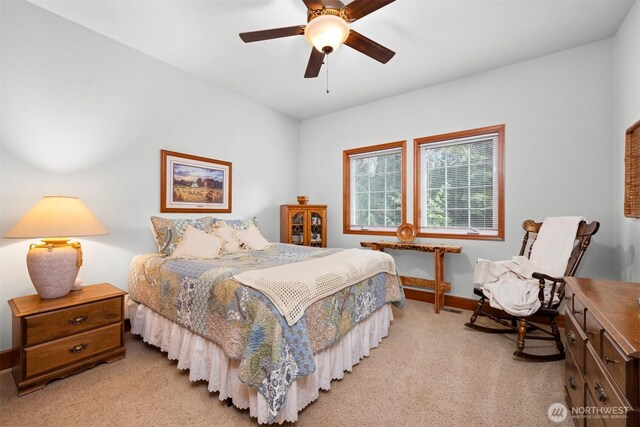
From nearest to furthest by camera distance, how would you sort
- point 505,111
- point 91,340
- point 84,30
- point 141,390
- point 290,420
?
point 290,420, point 141,390, point 91,340, point 84,30, point 505,111

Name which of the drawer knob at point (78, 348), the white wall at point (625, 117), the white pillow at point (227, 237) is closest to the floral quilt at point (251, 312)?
the white pillow at point (227, 237)

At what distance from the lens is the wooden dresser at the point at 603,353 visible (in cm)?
83

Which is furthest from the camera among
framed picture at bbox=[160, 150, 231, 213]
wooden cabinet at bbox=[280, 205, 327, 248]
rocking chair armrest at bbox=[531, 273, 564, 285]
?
wooden cabinet at bbox=[280, 205, 327, 248]

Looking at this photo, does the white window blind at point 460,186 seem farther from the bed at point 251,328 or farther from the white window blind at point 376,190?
the bed at point 251,328

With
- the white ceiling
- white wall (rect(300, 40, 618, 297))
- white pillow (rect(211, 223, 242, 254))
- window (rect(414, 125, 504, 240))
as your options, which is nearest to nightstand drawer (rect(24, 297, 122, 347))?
white pillow (rect(211, 223, 242, 254))

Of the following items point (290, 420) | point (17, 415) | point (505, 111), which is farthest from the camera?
point (505, 111)

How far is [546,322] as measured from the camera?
2867 mm

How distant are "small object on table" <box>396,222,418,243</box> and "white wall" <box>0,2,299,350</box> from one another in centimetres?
256

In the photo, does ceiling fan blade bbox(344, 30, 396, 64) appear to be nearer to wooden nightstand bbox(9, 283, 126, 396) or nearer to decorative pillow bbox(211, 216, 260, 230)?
decorative pillow bbox(211, 216, 260, 230)

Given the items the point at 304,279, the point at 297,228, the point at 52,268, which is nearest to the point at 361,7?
the point at 304,279

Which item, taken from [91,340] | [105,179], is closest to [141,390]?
[91,340]

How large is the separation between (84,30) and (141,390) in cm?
301

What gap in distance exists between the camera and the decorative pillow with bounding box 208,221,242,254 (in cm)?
289

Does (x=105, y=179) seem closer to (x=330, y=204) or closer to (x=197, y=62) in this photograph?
(x=197, y=62)
